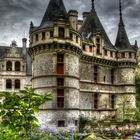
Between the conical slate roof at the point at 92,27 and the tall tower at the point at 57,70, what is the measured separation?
261 inches

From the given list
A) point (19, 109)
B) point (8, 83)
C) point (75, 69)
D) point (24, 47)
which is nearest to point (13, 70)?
point (8, 83)

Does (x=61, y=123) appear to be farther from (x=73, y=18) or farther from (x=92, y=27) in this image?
(x=92, y=27)

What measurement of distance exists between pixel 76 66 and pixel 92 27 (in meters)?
8.44

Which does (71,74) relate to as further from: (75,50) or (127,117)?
(127,117)

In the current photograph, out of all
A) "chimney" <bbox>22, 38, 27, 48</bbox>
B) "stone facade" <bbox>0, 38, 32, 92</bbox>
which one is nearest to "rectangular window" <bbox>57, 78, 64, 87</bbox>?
"stone facade" <bbox>0, 38, 32, 92</bbox>

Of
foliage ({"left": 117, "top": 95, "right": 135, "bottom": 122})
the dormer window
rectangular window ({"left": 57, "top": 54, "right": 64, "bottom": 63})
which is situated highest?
the dormer window

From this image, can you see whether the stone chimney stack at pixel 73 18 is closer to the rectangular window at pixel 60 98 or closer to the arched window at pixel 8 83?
the rectangular window at pixel 60 98

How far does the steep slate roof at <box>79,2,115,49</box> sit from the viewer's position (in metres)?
37.2

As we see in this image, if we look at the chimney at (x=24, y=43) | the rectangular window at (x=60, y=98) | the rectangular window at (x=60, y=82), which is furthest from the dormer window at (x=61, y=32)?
the chimney at (x=24, y=43)

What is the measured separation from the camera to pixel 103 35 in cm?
3903

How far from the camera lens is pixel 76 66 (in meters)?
31.1

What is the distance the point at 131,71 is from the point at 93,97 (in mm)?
6385

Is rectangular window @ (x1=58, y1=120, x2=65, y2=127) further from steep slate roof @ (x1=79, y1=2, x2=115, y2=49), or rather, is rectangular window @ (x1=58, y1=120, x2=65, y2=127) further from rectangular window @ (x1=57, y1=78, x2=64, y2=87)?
steep slate roof @ (x1=79, y1=2, x2=115, y2=49)

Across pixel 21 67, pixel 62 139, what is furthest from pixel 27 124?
pixel 21 67
